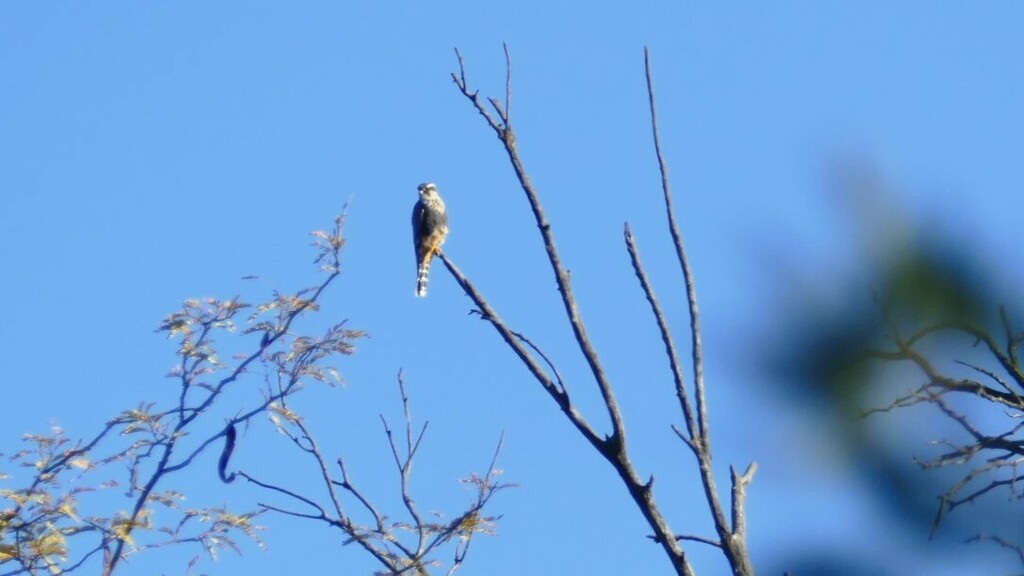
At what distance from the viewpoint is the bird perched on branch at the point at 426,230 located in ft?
32.1

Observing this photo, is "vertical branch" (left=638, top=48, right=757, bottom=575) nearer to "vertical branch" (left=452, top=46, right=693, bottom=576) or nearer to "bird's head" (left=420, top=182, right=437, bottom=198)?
"vertical branch" (left=452, top=46, right=693, bottom=576)

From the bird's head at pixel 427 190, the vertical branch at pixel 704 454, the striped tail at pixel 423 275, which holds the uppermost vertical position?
the bird's head at pixel 427 190

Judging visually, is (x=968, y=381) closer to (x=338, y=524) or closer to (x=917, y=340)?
(x=917, y=340)

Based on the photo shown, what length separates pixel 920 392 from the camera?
8.55ft

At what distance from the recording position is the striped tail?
966cm

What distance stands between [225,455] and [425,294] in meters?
4.09

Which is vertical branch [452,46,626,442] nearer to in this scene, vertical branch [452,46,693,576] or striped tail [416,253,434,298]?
vertical branch [452,46,693,576]

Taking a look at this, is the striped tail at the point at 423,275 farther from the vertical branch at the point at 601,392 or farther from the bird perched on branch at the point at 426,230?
the vertical branch at the point at 601,392

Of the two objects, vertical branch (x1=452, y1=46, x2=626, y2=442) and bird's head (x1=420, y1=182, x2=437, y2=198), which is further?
bird's head (x1=420, y1=182, x2=437, y2=198)

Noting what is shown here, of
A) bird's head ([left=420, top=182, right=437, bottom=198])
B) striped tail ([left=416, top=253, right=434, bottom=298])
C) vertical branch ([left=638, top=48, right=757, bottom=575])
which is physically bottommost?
vertical branch ([left=638, top=48, right=757, bottom=575])

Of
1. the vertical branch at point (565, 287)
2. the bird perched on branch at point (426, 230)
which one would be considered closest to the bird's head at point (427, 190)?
the bird perched on branch at point (426, 230)

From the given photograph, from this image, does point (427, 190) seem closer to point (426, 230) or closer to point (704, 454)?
point (426, 230)

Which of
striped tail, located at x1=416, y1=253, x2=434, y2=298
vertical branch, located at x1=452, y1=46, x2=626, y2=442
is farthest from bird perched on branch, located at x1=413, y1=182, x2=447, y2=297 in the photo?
vertical branch, located at x1=452, y1=46, x2=626, y2=442

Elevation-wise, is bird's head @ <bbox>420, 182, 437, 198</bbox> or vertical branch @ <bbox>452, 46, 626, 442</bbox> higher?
bird's head @ <bbox>420, 182, 437, 198</bbox>
